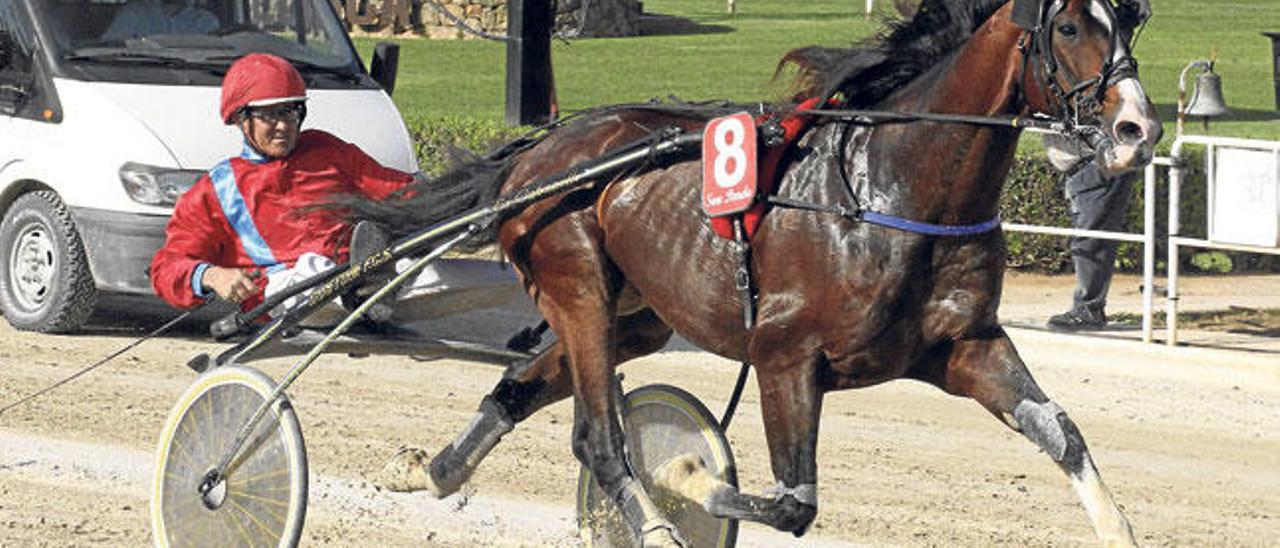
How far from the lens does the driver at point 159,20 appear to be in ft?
36.2

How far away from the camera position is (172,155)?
10305 millimetres

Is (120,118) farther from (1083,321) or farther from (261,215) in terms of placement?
(1083,321)

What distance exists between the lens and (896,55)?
592cm

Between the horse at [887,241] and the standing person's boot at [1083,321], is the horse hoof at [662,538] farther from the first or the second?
the standing person's boot at [1083,321]

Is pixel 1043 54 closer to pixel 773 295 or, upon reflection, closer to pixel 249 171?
pixel 773 295

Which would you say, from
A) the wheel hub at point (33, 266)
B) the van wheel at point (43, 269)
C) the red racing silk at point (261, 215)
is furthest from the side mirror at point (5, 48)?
the red racing silk at point (261, 215)

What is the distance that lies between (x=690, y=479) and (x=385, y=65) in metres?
5.50

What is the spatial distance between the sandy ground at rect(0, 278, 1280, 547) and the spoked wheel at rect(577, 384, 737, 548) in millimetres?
375

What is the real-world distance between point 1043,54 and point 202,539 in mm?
2758

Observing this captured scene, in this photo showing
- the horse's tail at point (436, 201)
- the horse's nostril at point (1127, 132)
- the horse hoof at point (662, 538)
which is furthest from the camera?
the horse's tail at point (436, 201)

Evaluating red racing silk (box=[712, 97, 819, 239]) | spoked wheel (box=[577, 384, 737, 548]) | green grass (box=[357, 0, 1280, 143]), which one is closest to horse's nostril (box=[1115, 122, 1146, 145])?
red racing silk (box=[712, 97, 819, 239])

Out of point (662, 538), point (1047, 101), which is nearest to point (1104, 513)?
point (1047, 101)

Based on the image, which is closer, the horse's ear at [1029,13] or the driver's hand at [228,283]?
the horse's ear at [1029,13]

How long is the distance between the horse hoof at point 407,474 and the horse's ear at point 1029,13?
2.38 metres
